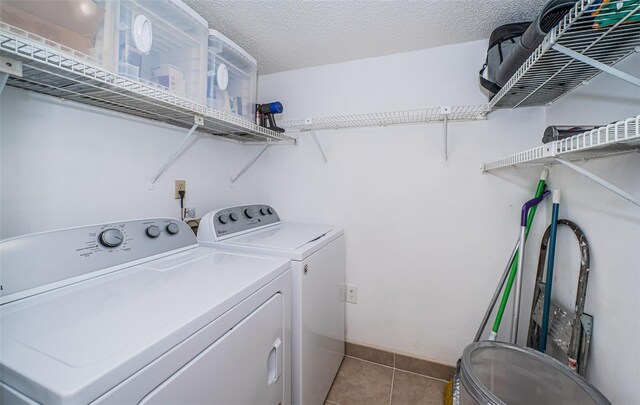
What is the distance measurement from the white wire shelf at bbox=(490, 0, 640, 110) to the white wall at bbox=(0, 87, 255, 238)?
1.91 meters

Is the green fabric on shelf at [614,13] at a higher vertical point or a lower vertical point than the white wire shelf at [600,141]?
higher

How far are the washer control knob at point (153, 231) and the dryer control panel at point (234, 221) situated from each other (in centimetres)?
26

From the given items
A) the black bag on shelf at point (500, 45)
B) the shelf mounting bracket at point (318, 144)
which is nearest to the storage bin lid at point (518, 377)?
the black bag on shelf at point (500, 45)

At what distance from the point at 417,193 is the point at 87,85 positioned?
1.85m

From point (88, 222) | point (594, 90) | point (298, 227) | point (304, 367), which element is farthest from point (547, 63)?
point (88, 222)

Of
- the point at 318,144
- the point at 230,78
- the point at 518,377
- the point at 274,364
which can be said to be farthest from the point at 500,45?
the point at 274,364

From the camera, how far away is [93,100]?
3.79 feet

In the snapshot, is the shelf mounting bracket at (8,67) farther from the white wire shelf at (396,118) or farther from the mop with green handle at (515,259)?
the mop with green handle at (515,259)

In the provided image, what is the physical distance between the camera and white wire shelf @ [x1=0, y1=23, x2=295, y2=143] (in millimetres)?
706

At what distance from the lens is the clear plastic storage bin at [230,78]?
1.37m

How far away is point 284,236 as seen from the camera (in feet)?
5.17

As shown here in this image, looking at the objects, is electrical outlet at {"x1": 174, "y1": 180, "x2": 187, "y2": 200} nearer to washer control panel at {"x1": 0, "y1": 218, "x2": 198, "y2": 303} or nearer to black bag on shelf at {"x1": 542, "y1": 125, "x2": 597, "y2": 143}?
washer control panel at {"x1": 0, "y1": 218, "x2": 198, "y2": 303}

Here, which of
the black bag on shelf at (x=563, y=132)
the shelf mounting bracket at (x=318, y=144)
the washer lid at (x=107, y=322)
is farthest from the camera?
the shelf mounting bracket at (x=318, y=144)

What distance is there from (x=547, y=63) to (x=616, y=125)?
0.62m
